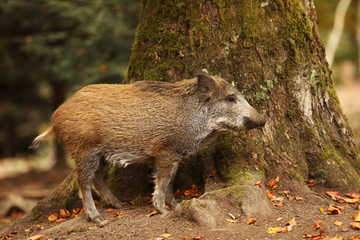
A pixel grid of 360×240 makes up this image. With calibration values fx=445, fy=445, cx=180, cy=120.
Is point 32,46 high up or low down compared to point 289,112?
up

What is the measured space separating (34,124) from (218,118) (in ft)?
47.0

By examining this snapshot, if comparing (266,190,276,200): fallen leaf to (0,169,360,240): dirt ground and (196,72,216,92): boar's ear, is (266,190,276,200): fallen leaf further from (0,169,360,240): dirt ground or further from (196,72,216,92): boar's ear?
(196,72,216,92): boar's ear

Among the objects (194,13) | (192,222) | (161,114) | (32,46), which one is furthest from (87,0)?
(192,222)

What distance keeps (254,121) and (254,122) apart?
0.01m

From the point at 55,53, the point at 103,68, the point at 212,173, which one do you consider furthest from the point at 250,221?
the point at 55,53

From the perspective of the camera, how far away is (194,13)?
630 cm

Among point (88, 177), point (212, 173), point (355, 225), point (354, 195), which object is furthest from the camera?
point (212, 173)

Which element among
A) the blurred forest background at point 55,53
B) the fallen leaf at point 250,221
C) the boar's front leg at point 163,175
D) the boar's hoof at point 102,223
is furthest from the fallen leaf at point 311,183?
the blurred forest background at point 55,53

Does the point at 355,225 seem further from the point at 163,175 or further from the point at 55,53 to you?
the point at 55,53

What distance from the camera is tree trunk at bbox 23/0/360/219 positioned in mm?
6223

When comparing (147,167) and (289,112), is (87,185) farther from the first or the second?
(289,112)

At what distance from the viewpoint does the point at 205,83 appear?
229 inches

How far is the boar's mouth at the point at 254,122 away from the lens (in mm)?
5789

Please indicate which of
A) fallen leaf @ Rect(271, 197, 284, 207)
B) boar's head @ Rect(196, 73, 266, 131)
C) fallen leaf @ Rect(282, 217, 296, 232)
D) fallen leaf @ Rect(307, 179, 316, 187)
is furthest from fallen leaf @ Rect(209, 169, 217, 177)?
fallen leaf @ Rect(282, 217, 296, 232)
